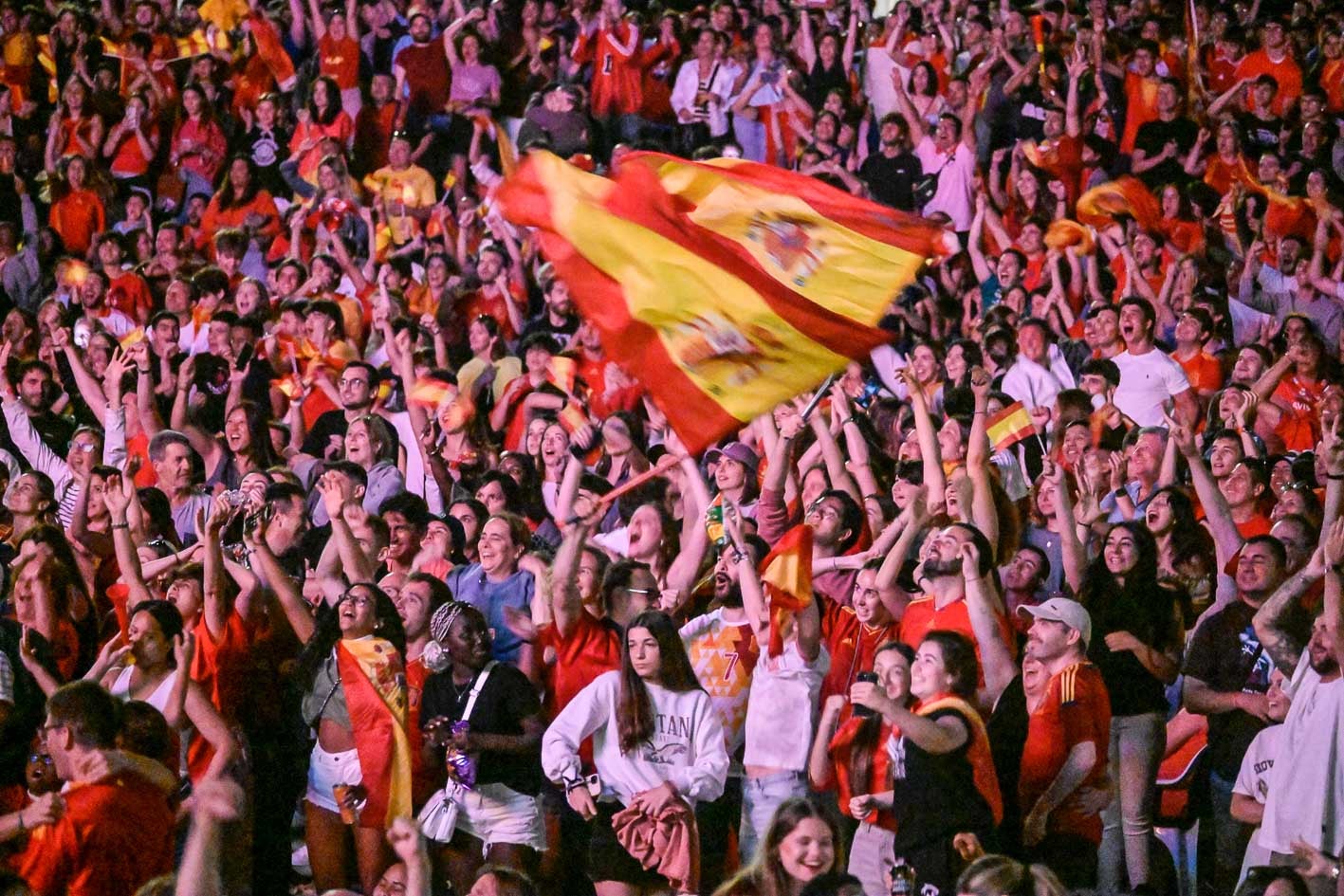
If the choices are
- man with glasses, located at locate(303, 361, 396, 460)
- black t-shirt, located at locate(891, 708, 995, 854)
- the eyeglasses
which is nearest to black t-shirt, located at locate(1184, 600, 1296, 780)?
black t-shirt, located at locate(891, 708, 995, 854)

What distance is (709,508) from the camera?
7.56 m

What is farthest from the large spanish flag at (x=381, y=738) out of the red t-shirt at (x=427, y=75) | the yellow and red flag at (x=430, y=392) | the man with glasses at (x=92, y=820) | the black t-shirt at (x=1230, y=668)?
the red t-shirt at (x=427, y=75)

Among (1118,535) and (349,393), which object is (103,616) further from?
(1118,535)

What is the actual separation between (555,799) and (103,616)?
243 centimetres

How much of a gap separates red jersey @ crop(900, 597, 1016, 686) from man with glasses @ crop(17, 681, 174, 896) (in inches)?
98.9

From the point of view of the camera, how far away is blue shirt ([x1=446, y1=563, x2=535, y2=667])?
23.5 feet

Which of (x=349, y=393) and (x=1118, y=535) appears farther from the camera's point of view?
(x=349, y=393)

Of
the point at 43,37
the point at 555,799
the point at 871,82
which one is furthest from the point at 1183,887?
the point at 43,37

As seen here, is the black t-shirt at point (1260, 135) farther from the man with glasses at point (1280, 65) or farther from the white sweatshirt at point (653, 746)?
the white sweatshirt at point (653, 746)

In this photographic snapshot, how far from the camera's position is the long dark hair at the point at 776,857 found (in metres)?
5.37

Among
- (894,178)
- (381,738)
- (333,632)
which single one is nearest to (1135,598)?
(381,738)

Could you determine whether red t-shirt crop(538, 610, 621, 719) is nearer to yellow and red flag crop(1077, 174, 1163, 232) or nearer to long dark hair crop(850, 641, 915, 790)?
long dark hair crop(850, 641, 915, 790)

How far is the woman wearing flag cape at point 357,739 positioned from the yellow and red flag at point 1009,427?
3.00m

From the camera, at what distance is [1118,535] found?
23.0 feet
